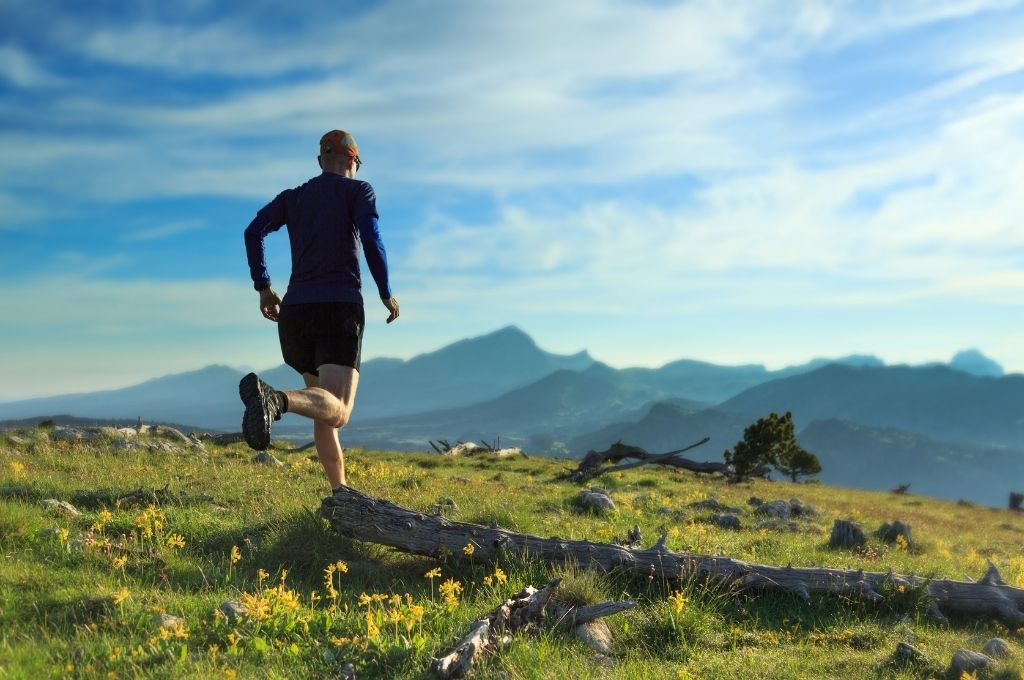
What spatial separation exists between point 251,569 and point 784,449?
129 ft

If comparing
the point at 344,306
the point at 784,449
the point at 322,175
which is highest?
the point at 322,175

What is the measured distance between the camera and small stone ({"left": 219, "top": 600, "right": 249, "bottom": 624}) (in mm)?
5227

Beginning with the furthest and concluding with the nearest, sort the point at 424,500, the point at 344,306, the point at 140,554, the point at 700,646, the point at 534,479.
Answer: the point at 534,479
the point at 424,500
the point at 344,306
the point at 140,554
the point at 700,646

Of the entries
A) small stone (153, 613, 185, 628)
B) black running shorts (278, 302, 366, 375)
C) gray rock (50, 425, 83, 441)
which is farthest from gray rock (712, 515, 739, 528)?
gray rock (50, 425, 83, 441)

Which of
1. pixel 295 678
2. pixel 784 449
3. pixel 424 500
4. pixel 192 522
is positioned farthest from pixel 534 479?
pixel 784 449

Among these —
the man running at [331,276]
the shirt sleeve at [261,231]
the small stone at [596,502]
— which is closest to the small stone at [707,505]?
the small stone at [596,502]

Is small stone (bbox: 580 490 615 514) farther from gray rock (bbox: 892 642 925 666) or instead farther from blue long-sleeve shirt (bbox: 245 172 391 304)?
blue long-sleeve shirt (bbox: 245 172 391 304)

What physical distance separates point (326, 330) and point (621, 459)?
20.7 metres

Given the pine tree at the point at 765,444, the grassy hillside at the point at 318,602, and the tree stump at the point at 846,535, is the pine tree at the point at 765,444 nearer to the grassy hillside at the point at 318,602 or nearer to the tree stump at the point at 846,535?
the tree stump at the point at 846,535

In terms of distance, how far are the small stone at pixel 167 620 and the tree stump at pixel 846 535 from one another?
33.5 feet

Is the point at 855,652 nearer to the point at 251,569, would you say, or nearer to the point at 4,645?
the point at 251,569

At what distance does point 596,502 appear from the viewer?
42.3 ft

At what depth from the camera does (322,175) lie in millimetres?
7773

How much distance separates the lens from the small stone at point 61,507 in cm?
808
